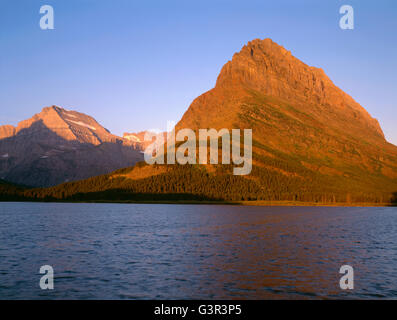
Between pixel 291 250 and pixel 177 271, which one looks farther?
pixel 291 250

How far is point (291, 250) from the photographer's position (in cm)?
7844

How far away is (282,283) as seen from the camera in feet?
160

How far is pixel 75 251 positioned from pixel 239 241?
1504 inches

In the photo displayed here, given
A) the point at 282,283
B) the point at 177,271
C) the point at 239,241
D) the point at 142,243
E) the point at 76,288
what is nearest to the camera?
the point at 76,288

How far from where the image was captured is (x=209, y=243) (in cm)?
8938

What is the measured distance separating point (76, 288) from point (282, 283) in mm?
24413
